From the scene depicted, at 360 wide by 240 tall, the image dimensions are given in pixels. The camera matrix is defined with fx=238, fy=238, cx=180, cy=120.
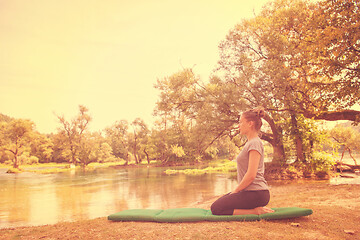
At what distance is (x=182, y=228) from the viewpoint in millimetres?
4156

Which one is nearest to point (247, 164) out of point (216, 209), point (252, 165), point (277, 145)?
point (252, 165)

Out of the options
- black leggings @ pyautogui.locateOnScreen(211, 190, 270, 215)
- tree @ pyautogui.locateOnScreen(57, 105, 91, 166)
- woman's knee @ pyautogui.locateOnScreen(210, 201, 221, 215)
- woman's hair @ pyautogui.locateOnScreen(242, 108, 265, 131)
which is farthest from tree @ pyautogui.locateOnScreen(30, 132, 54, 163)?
woman's hair @ pyautogui.locateOnScreen(242, 108, 265, 131)

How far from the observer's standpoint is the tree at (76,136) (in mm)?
49000

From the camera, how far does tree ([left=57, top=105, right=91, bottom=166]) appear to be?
49000mm

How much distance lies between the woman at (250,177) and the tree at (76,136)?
161 ft

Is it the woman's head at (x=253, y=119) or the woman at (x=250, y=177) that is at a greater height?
the woman's head at (x=253, y=119)

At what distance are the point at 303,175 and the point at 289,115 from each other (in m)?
3.99

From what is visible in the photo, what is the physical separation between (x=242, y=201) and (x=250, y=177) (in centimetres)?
59

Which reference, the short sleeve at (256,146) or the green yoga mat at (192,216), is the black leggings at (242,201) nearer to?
the green yoga mat at (192,216)

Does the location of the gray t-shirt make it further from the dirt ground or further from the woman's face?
the dirt ground

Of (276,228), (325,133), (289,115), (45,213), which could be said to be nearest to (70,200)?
(45,213)

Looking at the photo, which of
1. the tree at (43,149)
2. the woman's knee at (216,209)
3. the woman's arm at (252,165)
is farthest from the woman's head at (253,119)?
the tree at (43,149)

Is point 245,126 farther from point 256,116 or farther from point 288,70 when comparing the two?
point 288,70

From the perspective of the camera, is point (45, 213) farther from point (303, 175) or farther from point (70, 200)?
point (303, 175)
